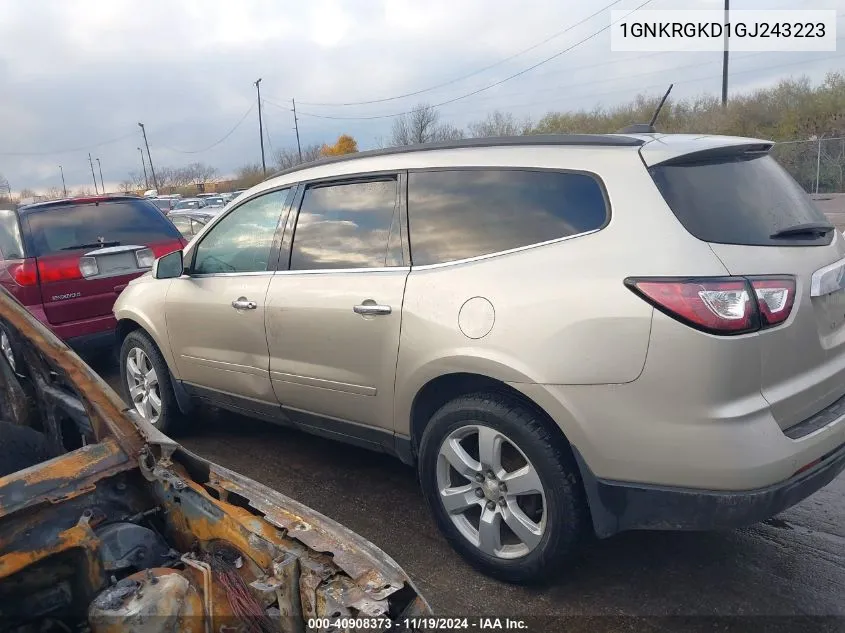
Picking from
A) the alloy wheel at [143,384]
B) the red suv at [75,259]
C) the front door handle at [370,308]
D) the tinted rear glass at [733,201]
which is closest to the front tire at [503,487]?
the front door handle at [370,308]

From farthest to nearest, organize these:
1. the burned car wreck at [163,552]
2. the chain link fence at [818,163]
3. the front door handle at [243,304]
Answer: the chain link fence at [818,163]
the front door handle at [243,304]
the burned car wreck at [163,552]

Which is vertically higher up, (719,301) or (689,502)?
(719,301)

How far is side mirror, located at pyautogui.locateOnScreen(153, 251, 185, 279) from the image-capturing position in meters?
4.52

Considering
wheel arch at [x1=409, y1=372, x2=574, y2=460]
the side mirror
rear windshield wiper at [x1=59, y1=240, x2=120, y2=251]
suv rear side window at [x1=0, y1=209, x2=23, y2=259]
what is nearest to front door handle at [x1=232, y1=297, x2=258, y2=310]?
the side mirror

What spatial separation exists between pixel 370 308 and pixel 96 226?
459cm

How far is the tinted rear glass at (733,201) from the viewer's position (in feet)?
8.27

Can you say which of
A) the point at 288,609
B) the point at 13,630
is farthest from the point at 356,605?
the point at 13,630

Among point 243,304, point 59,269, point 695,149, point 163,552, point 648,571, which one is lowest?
point 648,571

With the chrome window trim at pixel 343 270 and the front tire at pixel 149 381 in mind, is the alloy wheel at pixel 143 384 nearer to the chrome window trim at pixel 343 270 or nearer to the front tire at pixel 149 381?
the front tire at pixel 149 381

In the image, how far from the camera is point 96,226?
6645mm

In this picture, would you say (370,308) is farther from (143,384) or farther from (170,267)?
(143,384)

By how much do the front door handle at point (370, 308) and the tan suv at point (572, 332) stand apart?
1cm

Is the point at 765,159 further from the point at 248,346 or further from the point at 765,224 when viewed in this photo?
the point at 248,346

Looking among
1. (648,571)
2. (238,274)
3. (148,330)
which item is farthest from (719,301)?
(148,330)
